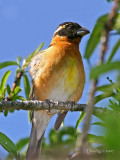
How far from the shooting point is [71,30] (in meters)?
6.43

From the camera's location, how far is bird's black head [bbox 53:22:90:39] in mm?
6248

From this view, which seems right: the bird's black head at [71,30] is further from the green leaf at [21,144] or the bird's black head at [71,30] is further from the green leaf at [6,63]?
the green leaf at [21,144]

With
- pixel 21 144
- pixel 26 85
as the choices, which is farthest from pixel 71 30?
pixel 21 144

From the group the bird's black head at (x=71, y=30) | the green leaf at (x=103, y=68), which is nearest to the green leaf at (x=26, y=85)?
the bird's black head at (x=71, y=30)

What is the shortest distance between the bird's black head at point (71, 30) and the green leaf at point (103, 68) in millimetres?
5103

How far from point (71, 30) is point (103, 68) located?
5425 millimetres

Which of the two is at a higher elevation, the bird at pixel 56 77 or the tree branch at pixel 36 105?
the bird at pixel 56 77

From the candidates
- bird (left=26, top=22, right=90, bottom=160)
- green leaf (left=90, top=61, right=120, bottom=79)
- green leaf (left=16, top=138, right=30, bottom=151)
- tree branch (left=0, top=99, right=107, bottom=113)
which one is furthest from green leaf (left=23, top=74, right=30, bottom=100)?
green leaf (left=90, top=61, right=120, bottom=79)

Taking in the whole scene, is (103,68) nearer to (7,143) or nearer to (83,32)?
(7,143)

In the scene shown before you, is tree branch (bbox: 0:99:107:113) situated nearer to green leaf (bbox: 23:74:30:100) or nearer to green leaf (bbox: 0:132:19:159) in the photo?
green leaf (bbox: 0:132:19:159)

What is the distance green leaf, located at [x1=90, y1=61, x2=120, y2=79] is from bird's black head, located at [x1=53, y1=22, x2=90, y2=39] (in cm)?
510

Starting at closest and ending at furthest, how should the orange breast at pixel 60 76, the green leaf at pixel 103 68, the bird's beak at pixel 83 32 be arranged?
the green leaf at pixel 103 68
the orange breast at pixel 60 76
the bird's beak at pixel 83 32

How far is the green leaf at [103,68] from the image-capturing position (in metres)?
1.07

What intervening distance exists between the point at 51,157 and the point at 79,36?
507 cm
